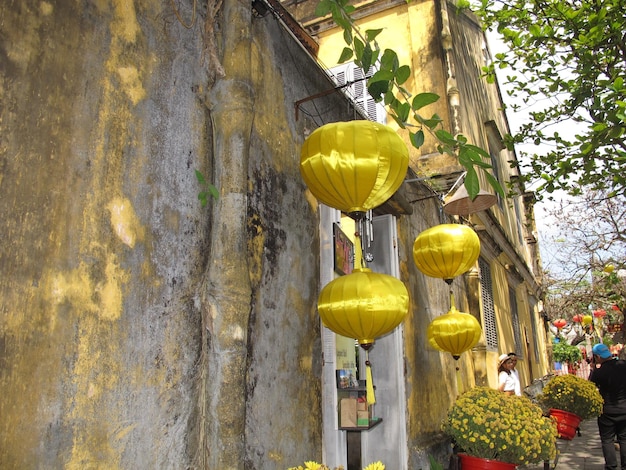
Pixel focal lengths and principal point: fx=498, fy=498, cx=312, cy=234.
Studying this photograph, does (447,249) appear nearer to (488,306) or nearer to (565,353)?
(488,306)

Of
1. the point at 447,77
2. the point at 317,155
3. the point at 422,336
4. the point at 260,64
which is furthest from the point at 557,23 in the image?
the point at 317,155

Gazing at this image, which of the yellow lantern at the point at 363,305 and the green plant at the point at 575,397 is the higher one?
the yellow lantern at the point at 363,305

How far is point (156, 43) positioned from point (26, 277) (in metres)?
1.59

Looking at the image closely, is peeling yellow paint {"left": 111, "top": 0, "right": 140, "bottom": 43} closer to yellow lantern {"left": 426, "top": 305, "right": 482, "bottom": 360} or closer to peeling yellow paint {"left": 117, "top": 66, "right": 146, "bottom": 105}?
peeling yellow paint {"left": 117, "top": 66, "right": 146, "bottom": 105}

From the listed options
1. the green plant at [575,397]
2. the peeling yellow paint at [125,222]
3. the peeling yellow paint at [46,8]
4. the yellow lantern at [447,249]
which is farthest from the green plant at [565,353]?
the peeling yellow paint at [46,8]

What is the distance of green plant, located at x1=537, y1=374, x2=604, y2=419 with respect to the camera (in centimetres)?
880

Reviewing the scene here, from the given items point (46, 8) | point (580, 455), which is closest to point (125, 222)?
point (46, 8)

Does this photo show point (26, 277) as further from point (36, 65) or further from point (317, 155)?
point (317, 155)

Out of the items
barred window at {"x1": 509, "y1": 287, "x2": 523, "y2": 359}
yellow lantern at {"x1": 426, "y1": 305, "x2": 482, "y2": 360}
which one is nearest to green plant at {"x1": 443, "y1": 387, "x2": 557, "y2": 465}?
yellow lantern at {"x1": 426, "y1": 305, "x2": 482, "y2": 360}

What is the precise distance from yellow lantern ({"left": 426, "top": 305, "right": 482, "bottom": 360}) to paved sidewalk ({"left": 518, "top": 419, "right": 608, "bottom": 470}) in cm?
264

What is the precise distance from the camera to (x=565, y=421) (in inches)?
360

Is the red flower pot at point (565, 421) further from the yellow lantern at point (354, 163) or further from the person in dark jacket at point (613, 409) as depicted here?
the yellow lantern at point (354, 163)

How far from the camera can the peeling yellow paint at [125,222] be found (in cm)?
243

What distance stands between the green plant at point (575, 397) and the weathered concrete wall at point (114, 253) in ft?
23.8
